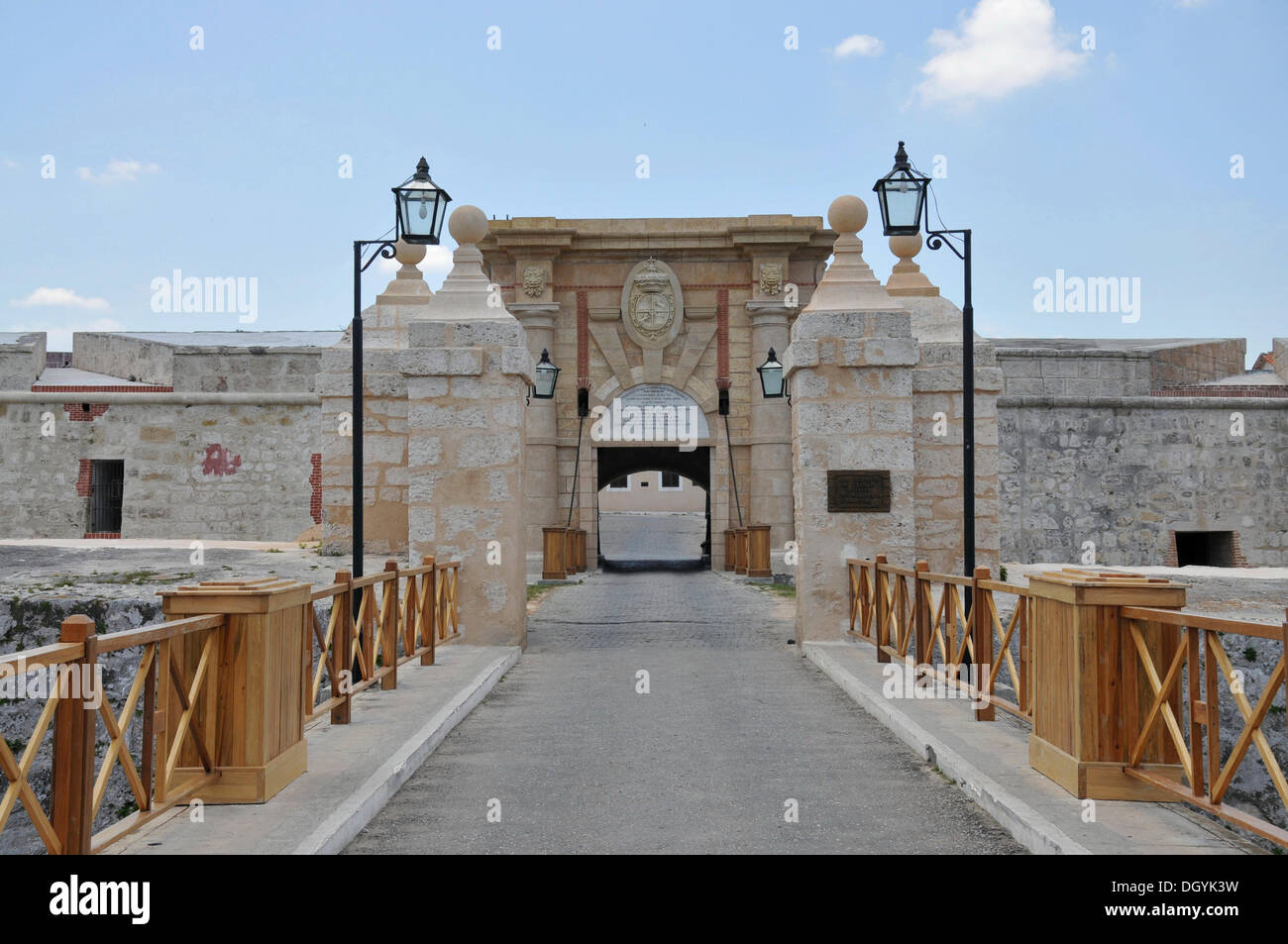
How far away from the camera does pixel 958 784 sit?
5.73 m

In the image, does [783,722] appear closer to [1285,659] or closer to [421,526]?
[1285,659]

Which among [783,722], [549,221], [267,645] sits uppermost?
[549,221]

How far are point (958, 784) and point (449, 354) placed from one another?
23.7 feet

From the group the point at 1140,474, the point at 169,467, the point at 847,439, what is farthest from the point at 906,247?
the point at 169,467

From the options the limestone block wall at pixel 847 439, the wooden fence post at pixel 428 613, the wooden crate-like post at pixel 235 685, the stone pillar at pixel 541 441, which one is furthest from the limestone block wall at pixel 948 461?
the stone pillar at pixel 541 441

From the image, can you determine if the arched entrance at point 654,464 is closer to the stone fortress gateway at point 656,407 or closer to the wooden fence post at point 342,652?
the stone fortress gateway at point 656,407

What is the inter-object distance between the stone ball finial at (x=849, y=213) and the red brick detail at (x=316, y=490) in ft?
43.4

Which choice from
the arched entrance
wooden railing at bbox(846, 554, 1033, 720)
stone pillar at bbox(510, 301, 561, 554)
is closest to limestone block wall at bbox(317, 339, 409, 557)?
wooden railing at bbox(846, 554, 1033, 720)

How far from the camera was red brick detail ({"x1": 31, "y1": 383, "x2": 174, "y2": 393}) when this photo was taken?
2399 cm

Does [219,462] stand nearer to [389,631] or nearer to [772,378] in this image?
[772,378]

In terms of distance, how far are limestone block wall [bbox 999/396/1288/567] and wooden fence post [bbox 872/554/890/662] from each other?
1326 centimetres

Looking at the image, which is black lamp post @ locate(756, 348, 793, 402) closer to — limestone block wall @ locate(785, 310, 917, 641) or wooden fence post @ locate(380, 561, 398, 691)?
limestone block wall @ locate(785, 310, 917, 641)

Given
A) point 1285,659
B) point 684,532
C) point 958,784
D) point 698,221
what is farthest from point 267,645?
point 684,532
